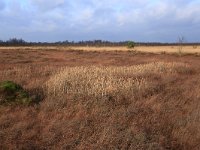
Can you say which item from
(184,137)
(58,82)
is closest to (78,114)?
(184,137)

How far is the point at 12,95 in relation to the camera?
10.5m

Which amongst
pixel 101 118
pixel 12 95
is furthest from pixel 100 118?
pixel 12 95

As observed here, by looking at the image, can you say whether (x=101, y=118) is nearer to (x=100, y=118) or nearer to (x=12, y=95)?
(x=100, y=118)

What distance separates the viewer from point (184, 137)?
820 centimetres

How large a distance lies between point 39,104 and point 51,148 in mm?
2929

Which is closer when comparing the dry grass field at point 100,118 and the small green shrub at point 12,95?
the dry grass field at point 100,118

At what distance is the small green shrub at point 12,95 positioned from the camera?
10.2 metres

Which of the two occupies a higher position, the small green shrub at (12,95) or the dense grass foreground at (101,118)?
the small green shrub at (12,95)

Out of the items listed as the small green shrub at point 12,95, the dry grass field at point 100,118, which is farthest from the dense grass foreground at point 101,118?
the small green shrub at point 12,95

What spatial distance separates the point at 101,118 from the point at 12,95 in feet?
9.31

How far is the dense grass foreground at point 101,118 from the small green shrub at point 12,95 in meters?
0.34

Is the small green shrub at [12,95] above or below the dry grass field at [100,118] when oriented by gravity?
above

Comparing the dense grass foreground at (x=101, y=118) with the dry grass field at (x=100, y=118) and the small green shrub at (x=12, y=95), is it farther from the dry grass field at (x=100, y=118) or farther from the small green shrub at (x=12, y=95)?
the small green shrub at (x=12, y=95)

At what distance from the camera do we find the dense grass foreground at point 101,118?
761cm
